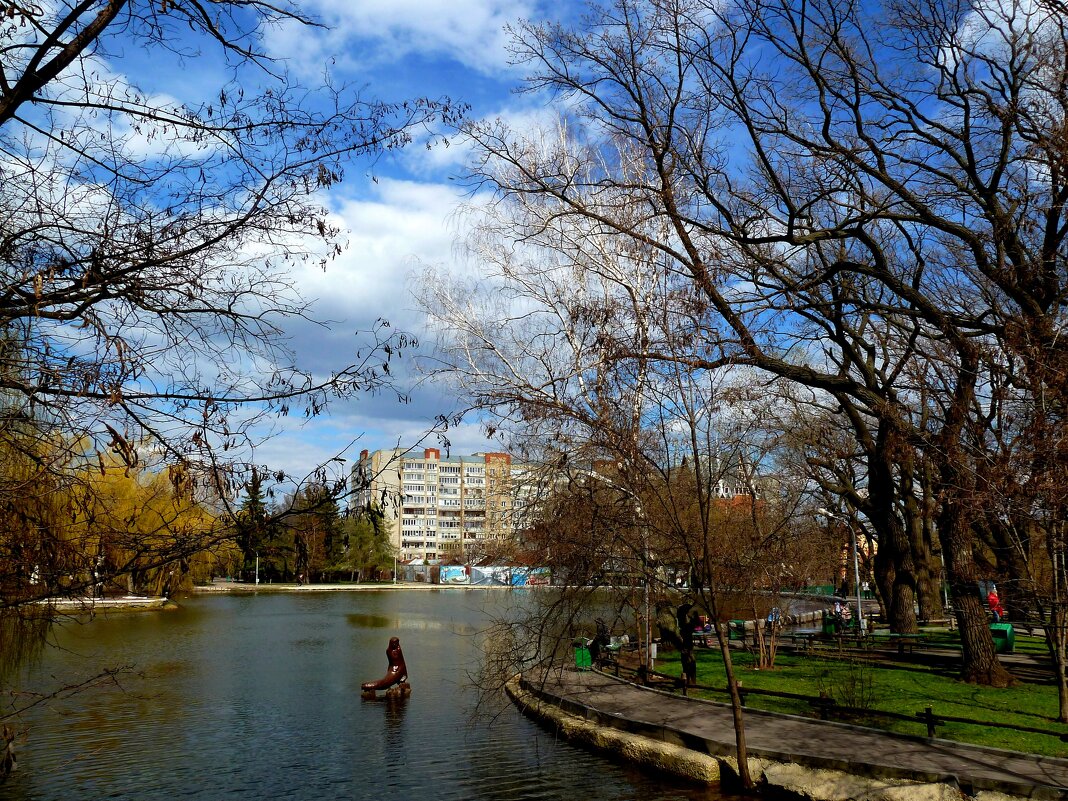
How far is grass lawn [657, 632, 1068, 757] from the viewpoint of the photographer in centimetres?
1127

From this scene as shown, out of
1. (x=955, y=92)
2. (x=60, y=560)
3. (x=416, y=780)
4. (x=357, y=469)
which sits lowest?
(x=416, y=780)

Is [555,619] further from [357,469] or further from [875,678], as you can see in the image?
[875,678]

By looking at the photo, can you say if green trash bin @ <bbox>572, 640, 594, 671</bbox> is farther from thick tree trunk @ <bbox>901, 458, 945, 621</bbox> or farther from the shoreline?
the shoreline

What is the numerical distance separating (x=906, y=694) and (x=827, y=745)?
4.76 m

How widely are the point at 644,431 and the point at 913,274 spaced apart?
23.2 ft

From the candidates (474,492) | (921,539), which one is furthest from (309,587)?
(921,539)

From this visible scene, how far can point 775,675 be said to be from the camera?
17734mm

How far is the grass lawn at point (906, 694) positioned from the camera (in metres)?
11.3

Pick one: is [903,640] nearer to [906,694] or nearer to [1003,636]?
[1003,636]

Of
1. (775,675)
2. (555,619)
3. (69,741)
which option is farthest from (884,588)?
(69,741)

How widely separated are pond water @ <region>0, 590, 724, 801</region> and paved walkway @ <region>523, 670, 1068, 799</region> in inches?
30.8

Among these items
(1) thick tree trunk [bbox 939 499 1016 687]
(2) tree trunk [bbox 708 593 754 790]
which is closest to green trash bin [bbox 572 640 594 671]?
(1) thick tree trunk [bbox 939 499 1016 687]

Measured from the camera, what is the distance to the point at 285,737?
1488 centimetres

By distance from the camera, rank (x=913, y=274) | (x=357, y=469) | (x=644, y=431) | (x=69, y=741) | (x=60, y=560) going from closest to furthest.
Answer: (x=357, y=469) < (x=60, y=560) < (x=644, y=431) < (x=69, y=741) < (x=913, y=274)
